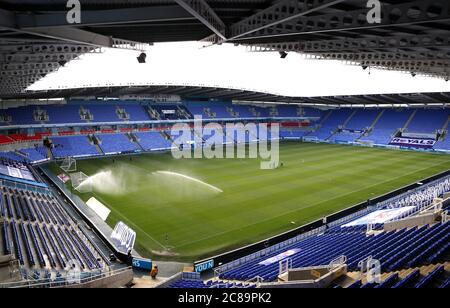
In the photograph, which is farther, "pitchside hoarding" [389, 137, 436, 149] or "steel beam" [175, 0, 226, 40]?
"pitchside hoarding" [389, 137, 436, 149]

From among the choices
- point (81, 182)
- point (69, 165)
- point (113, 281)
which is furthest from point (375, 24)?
point (69, 165)

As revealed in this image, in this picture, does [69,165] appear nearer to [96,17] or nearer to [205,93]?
[96,17]

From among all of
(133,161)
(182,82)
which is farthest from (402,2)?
(182,82)

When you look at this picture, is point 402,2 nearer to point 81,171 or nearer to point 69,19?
point 69,19

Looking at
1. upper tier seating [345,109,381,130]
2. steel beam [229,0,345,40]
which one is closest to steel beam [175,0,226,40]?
steel beam [229,0,345,40]

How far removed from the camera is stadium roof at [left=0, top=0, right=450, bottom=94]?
1220cm

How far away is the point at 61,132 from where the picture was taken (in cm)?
5366

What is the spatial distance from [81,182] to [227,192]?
15.2m

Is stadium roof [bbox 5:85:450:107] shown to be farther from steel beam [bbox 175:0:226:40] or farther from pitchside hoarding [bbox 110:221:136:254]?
steel beam [bbox 175:0:226:40]

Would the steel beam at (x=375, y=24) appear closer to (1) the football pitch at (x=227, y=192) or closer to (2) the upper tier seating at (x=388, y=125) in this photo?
(1) the football pitch at (x=227, y=192)

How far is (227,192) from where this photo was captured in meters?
30.7

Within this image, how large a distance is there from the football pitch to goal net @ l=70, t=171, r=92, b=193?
0.75m

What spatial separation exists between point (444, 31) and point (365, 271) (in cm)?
1132
